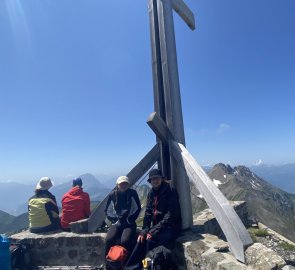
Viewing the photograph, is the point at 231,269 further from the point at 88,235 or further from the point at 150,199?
the point at 88,235

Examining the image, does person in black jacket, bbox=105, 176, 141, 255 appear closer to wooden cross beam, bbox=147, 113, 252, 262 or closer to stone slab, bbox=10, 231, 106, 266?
stone slab, bbox=10, 231, 106, 266

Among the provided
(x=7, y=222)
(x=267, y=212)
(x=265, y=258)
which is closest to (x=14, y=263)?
(x=265, y=258)

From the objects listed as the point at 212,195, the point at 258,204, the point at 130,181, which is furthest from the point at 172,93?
the point at 258,204

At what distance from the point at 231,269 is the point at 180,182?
2.45m

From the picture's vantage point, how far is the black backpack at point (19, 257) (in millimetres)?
→ 6133

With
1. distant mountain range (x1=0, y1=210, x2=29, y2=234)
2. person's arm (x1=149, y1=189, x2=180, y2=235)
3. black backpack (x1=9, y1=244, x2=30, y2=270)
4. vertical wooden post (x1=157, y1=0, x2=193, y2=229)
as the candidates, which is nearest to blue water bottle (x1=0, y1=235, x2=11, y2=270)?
black backpack (x1=9, y1=244, x2=30, y2=270)

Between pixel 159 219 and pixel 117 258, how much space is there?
43.7 inches

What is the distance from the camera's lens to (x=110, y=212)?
6262mm

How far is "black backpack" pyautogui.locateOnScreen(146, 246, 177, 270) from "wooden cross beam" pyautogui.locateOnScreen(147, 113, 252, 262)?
1074 millimetres

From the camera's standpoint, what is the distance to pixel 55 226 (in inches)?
278

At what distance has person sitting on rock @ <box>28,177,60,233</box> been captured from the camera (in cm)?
696

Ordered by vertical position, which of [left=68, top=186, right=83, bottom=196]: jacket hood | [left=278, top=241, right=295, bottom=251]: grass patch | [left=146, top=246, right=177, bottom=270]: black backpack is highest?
[left=68, top=186, right=83, bottom=196]: jacket hood

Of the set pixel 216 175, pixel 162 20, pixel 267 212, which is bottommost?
pixel 267 212

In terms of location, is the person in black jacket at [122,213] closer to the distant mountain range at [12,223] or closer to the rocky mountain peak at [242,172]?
the distant mountain range at [12,223]
